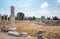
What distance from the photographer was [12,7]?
733 inches

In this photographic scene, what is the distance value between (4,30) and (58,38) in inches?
312

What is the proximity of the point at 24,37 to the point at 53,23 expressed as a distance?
60.2 feet

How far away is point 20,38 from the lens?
1445 cm

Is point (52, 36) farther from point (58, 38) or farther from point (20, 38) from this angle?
point (20, 38)

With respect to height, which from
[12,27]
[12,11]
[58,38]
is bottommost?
[58,38]

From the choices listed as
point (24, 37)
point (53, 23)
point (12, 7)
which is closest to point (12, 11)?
point (12, 7)

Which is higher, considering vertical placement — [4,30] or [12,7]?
[12,7]

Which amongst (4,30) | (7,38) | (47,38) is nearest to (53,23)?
(4,30)

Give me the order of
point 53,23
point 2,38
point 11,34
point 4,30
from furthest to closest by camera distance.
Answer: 1. point 53,23
2. point 4,30
3. point 11,34
4. point 2,38

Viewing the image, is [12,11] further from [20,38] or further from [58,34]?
[58,34]

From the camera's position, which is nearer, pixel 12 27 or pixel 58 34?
pixel 58 34

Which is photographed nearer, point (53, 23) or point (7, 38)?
point (7, 38)

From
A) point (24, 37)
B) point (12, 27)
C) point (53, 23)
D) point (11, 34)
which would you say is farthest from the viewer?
point (53, 23)

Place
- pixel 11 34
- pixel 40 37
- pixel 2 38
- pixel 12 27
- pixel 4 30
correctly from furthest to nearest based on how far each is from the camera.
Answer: pixel 4 30 < pixel 12 27 < pixel 11 34 < pixel 2 38 < pixel 40 37
